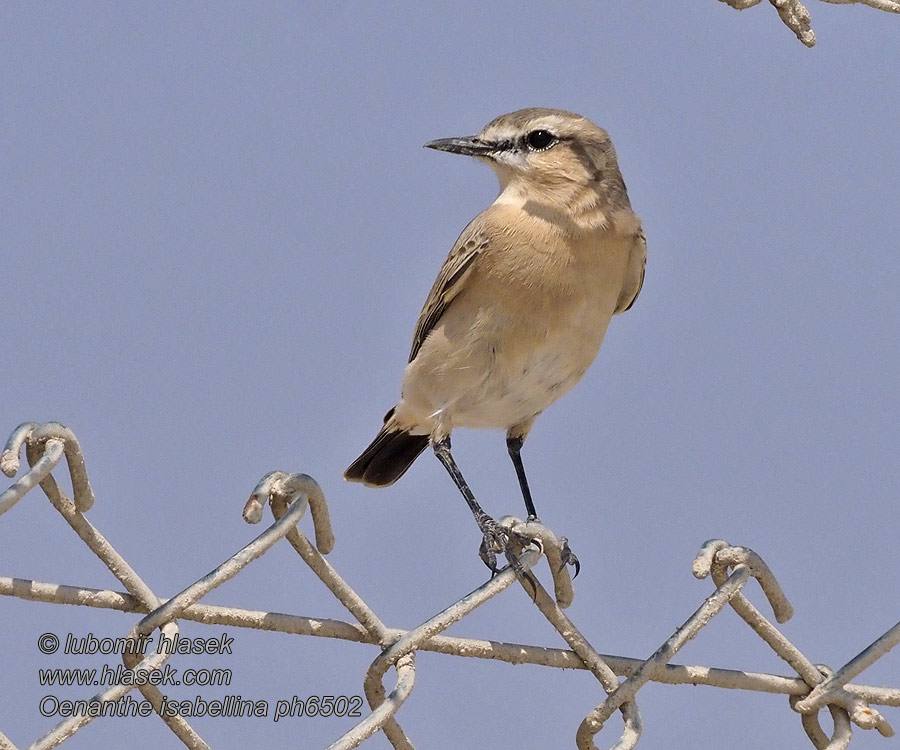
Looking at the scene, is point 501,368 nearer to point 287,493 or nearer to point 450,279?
point 450,279

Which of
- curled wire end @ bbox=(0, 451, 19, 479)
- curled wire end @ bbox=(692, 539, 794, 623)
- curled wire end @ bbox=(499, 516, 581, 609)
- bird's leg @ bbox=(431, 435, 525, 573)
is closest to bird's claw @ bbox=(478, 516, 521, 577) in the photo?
bird's leg @ bbox=(431, 435, 525, 573)

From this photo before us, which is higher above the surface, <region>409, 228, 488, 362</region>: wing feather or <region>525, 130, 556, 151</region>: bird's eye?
<region>525, 130, 556, 151</region>: bird's eye

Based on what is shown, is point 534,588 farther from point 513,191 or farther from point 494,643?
point 513,191

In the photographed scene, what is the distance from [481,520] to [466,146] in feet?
5.01

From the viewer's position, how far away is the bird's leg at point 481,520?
370 cm

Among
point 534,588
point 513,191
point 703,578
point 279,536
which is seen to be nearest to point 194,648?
point 279,536

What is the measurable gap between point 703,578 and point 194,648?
1.17 m

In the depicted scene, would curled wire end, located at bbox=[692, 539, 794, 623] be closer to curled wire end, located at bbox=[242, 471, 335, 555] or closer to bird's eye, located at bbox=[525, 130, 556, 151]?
curled wire end, located at bbox=[242, 471, 335, 555]

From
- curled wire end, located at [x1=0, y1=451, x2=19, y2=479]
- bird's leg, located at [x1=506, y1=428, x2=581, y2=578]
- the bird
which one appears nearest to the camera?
curled wire end, located at [x1=0, y1=451, x2=19, y2=479]

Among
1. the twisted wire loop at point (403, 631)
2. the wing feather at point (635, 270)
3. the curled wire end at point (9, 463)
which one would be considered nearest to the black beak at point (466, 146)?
the wing feather at point (635, 270)

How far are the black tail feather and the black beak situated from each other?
1.37 meters

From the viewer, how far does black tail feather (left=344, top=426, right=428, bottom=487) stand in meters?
5.79

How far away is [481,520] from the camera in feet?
15.8

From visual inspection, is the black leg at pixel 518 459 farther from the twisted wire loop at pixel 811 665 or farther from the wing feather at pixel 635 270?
the twisted wire loop at pixel 811 665
